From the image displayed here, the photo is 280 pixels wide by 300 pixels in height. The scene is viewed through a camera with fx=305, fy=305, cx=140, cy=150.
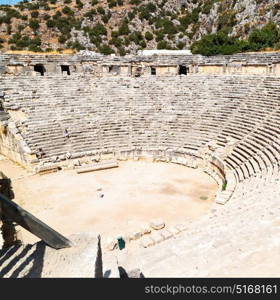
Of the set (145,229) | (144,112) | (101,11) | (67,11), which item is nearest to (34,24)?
(67,11)

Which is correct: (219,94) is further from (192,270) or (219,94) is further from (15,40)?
(15,40)

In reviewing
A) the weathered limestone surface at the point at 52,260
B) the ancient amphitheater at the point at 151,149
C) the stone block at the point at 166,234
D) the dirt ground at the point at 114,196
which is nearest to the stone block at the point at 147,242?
the ancient amphitheater at the point at 151,149

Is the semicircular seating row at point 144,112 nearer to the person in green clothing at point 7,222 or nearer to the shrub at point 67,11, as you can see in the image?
the person in green clothing at point 7,222

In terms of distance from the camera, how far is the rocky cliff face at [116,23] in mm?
43616

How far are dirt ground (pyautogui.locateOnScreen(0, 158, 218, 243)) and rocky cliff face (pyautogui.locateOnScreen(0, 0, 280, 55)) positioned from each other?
31824mm

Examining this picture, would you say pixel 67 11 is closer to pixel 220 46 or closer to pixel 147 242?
pixel 220 46

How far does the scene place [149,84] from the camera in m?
20.8

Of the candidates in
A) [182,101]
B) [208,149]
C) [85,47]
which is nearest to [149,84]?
[182,101]

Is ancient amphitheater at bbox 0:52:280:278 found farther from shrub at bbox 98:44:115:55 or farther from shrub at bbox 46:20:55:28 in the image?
shrub at bbox 46:20:55:28

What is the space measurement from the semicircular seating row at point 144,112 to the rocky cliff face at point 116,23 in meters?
24.6

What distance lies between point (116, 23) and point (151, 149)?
130 ft

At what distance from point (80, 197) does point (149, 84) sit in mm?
10920

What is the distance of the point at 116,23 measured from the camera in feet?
164

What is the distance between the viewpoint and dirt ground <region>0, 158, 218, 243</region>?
1053 cm
